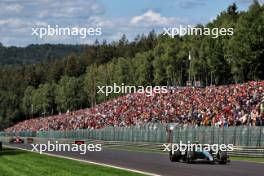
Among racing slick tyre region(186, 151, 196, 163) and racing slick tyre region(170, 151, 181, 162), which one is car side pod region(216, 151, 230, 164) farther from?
racing slick tyre region(170, 151, 181, 162)

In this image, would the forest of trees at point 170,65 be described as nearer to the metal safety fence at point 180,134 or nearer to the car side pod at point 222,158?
the metal safety fence at point 180,134

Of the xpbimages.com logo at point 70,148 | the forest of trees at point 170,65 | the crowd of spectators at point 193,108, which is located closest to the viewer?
the crowd of spectators at point 193,108

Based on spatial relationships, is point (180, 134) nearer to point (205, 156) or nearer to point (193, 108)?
point (193, 108)

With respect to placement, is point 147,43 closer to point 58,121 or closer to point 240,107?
point 58,121

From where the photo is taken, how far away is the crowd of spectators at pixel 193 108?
35.8 m

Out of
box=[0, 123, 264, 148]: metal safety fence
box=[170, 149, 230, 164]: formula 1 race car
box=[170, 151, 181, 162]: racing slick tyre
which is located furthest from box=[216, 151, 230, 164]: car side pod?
box=[0, 123, 264, 148]: metal safety fence

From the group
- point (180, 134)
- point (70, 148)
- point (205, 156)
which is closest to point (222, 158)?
point (205, 156)

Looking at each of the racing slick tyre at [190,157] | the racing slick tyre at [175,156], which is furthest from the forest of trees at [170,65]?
the racing slick tyre at [190,157]

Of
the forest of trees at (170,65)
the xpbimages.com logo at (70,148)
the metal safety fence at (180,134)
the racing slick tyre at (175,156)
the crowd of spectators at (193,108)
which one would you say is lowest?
the xpbimages.com logo at (70,148)

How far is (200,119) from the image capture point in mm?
40469

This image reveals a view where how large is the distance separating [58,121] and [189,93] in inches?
1481

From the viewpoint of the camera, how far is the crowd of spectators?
35.8m

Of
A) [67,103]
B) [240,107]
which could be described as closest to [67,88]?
[67,103]

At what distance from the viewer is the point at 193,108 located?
42.1m
